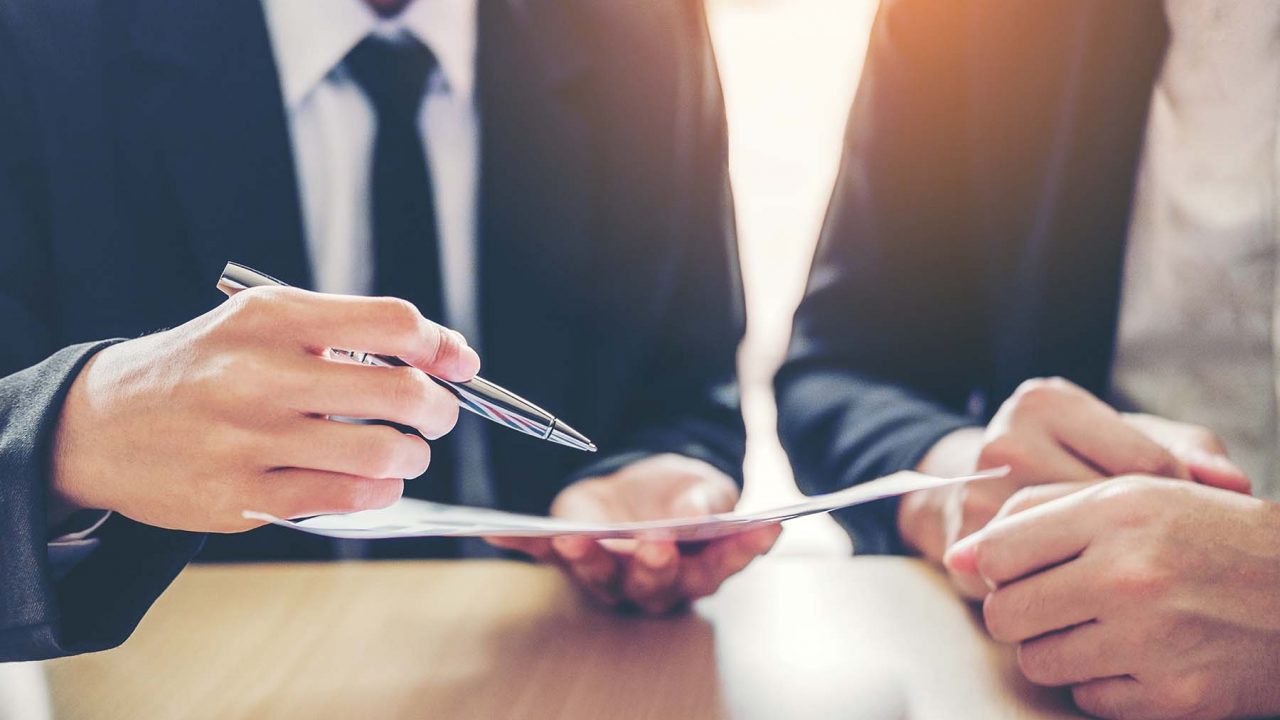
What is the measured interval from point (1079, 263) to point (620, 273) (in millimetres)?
448

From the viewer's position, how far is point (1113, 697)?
39 cm

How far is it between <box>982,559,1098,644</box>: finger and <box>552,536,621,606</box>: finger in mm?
210

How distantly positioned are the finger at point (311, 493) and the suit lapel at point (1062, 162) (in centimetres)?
64

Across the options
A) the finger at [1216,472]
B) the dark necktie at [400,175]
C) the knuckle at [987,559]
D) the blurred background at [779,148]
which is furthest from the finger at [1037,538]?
the blurred background at [779,148]

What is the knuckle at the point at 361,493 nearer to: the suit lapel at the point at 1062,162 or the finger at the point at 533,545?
the finger at the point at 533,545

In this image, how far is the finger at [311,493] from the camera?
14.9 inches

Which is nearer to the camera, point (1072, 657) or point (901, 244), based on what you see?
point (1072, 657)

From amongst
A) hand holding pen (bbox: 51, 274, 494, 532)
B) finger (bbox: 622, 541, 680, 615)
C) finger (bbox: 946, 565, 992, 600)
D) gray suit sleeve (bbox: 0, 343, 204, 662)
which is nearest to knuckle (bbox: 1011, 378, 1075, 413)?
finger (bbox: 946, 565, 992, 600)

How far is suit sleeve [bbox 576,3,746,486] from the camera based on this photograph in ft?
2.71

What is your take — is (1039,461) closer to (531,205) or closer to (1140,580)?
(1140,580)

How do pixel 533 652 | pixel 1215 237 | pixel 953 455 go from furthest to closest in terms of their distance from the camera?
pixel 1215 237 < pixel 953 455 < pixel 533 652

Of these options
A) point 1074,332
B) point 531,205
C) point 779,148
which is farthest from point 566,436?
point 779,148

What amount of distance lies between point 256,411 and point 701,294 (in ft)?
1.89

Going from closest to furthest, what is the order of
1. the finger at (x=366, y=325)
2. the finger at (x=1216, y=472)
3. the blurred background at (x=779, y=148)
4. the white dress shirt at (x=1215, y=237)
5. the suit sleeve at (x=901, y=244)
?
the finger at (x=366, y=325) → the finger at (x=1216, y=472) → the white dress shirt at (x=1215, y=237) → the suit sleeve at (x=901, y=244) → the blurred background at (x=779, y=148)
